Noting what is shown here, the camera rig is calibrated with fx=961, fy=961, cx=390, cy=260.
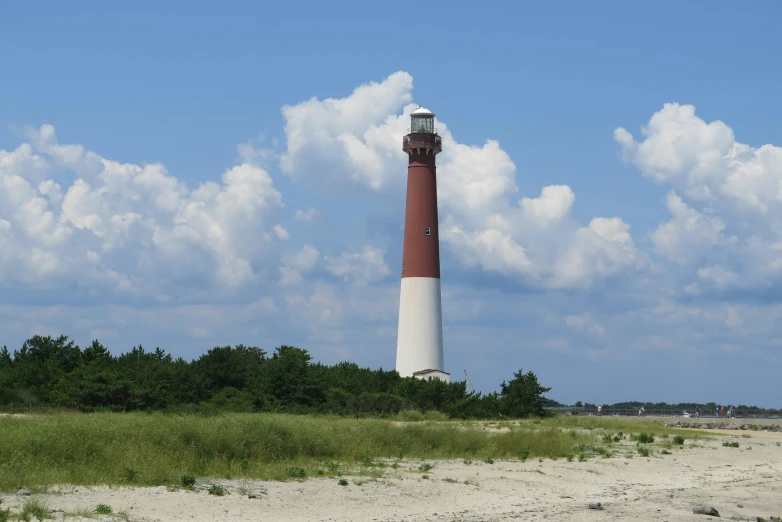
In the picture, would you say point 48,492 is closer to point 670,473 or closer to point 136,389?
point 670,473

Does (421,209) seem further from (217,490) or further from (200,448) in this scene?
(217,490)

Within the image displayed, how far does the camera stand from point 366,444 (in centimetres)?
2973

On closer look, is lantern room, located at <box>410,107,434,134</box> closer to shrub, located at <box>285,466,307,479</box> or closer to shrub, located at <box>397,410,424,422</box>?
shrub, located at <box>397,410,424,422</box>

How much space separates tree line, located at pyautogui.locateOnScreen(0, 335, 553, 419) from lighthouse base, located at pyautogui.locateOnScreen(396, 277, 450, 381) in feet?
6.78

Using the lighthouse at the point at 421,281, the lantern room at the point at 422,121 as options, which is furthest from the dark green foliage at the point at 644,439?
the lantern room at the point at 422,121

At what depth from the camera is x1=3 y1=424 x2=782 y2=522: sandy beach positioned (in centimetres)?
1911

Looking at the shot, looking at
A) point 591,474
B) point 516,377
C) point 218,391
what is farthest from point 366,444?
point 516,377

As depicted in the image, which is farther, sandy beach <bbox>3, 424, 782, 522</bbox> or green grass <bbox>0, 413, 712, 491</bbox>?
green grass <bbox>0, 413, 712, 491</bbox>

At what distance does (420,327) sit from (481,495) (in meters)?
34.9

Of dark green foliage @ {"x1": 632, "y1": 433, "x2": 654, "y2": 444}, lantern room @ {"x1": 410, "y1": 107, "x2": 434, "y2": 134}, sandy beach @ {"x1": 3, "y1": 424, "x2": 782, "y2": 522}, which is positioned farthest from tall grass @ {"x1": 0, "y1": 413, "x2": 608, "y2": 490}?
lantern room @ {"x1": 410, "y1": 107, "x2": 434, "y2": 134}

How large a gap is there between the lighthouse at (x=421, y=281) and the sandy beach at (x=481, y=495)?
1025 inches

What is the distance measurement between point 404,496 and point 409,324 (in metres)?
36.2

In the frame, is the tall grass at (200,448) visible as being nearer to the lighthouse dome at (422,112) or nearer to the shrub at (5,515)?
the shrub at (5,515)

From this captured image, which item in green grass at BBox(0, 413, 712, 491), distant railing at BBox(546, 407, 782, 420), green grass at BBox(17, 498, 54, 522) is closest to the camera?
green grass at BBox(17, 498, 54, 522)
